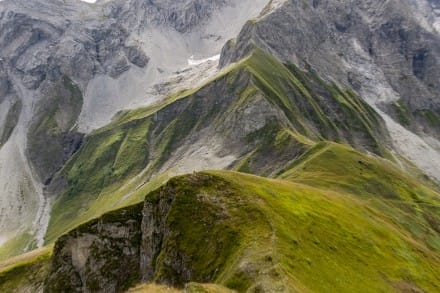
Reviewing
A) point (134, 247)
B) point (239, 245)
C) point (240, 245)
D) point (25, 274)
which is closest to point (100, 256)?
point (134, 247)

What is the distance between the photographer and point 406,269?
68625mm

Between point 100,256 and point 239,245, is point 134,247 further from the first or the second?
point 239,245

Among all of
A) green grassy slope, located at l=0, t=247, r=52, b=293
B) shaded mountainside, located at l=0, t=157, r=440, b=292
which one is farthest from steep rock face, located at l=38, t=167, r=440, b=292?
green grassy slope, located at l=0, t=247, r=52, b=293

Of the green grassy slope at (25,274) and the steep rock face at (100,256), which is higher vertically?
the steep rock face at (100,256)

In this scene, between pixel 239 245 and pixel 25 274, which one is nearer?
pixel 239 245

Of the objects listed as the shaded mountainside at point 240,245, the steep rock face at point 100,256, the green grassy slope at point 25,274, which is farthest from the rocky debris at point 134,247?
the green grassy slope at point 25,274

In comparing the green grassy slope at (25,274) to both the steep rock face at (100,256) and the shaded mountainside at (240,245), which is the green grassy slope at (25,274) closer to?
the steep rock face at (100,256)

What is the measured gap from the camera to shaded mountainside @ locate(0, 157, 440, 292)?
176 ft

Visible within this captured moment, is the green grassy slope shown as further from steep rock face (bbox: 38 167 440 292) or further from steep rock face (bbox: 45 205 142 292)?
steep rock face (bbox: 38 167 440 292)

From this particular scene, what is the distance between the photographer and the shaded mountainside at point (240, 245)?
53.7m

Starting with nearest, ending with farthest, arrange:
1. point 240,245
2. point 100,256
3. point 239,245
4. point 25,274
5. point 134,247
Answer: point 240,245 < point 239,245 < point 134,247 < point 100,256 < point 25,274

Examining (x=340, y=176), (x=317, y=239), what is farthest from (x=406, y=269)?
(x=340, y=176)

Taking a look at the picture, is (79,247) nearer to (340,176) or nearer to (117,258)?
(117,258)

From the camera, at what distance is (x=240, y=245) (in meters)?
57.5
